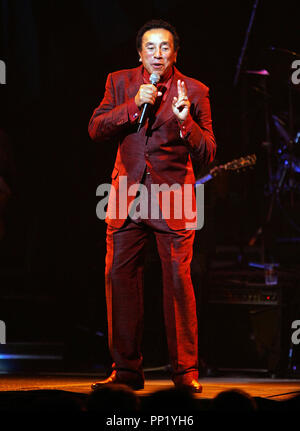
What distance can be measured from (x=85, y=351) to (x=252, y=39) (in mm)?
3295

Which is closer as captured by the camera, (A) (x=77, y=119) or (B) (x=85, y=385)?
(B) (x=85, y=385)

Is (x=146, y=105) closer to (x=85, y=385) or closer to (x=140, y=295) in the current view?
(x=140, y=295)

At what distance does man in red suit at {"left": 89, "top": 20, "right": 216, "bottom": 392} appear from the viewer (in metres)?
2.69

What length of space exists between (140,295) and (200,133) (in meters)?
0.76

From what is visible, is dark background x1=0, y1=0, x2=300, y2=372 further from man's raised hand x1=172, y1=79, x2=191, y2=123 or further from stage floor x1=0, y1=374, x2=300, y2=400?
man's raised hand x1=172, y1=79, x2=191, y2=123

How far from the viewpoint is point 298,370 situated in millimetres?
4352

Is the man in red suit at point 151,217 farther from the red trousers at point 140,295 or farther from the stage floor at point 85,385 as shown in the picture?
the stage floor at point 85,385

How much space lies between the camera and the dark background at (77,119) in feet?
16.4

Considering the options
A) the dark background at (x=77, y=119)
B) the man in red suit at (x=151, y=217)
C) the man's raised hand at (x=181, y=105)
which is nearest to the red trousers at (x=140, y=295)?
the man in red suit at (x=151, y=217)

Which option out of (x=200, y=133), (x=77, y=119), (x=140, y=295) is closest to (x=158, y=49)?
(x=200, y=133)

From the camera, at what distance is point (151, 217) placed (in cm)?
275

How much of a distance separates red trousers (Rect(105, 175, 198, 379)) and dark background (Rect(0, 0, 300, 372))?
195 centimetres

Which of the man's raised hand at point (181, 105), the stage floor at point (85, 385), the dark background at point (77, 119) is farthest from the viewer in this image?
the dark background at point (77, 119)
